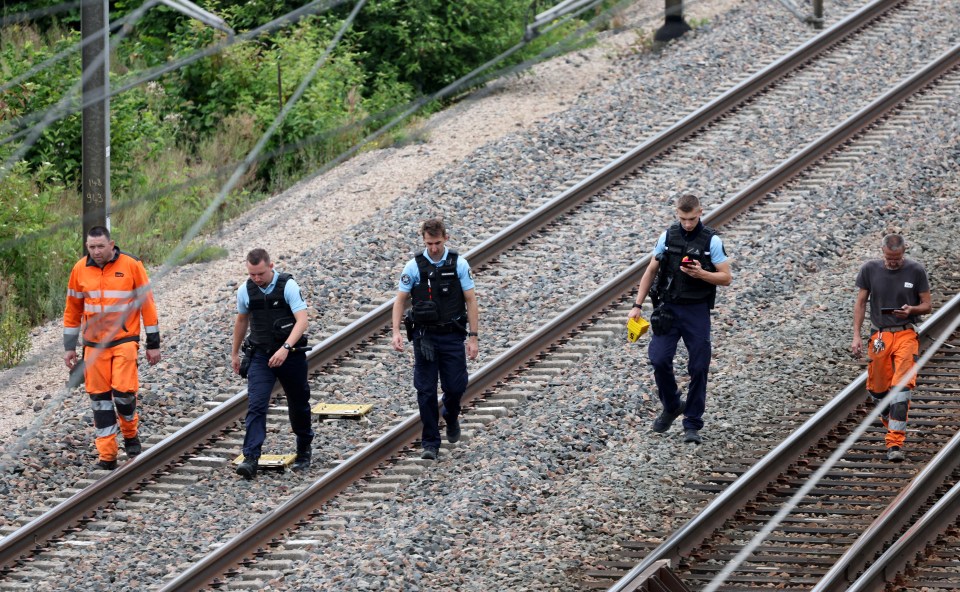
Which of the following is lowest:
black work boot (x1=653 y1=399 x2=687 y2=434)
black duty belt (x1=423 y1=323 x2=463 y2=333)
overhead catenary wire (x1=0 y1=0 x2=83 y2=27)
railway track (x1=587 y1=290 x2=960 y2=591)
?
railway track (x1=587 y1=290 x2=960 y2=591)

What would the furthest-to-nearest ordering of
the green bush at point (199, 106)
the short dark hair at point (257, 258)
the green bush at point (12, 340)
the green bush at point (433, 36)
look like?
1. the green bush at point (433, 36)
2. the green bush at point (199, 106)
3. the green bush at point (12, 340)
4. the short dark hair at point (257, 258)

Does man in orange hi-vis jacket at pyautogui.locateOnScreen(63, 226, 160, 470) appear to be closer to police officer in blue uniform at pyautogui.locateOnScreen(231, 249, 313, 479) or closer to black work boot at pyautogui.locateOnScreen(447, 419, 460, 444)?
police officer in blue uniform at pyautogui.locateOnScreen(231, 249, 313, 479)

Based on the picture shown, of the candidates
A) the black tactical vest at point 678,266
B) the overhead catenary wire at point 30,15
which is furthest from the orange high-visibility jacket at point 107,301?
the overhead catenary wire at point 30,15

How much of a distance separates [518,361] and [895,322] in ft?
11.0

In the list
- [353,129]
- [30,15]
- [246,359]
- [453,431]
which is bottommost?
[453,431]

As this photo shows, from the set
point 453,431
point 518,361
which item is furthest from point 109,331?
point 518,361

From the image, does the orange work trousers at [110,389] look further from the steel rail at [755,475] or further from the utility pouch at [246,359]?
the steel rail at [755,475]

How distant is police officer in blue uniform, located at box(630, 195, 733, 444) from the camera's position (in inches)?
423

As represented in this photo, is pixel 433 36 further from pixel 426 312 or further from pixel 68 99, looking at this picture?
pixel 426 312

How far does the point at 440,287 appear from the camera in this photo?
11.0 m

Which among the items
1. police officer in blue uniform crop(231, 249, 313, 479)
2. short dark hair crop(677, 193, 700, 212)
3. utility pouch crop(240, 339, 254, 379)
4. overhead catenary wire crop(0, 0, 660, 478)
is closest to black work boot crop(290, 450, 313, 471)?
police officer in blue uniform crop(231, 249, 313, 479)

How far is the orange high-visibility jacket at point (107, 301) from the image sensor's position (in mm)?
11539

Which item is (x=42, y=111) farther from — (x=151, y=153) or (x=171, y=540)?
(x=171, y=540)

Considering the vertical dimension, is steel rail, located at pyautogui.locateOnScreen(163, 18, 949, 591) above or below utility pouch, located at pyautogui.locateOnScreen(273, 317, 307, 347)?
below
